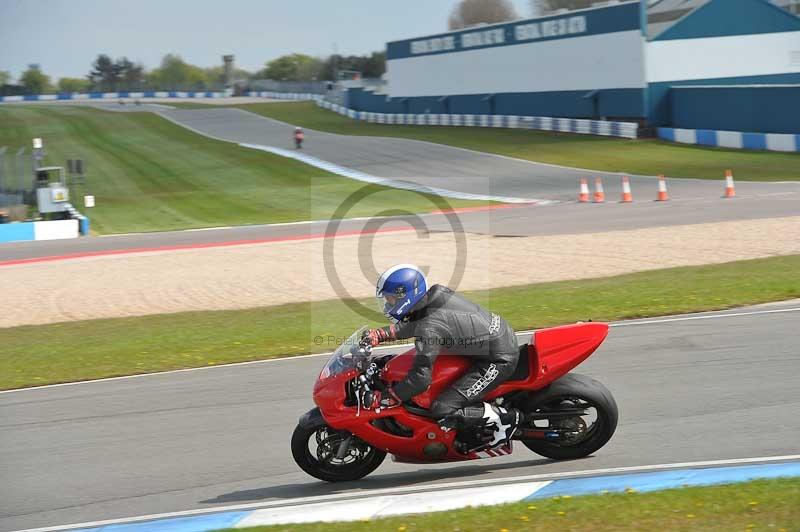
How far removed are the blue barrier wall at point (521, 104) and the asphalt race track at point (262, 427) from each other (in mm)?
40630

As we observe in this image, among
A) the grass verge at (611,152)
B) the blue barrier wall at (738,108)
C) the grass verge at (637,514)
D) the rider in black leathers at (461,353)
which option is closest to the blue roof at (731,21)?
the blue barrier wall at (738,108)

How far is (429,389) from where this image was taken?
756cm

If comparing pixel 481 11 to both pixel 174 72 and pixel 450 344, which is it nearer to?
pixel 174 72

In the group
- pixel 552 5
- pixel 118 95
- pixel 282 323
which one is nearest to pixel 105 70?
pixel 118 95

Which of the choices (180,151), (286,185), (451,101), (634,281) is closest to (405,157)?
(286,185)

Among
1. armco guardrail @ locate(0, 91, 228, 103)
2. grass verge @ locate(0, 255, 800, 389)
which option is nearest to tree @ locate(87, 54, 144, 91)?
armco guardrail @ locate(0, 91, 228, 103)

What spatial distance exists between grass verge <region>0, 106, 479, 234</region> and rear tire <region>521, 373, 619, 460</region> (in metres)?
25.5

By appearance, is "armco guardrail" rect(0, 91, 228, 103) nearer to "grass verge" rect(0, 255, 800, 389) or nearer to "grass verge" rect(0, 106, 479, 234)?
"grass verge" rect(0, 106, 479, 234)

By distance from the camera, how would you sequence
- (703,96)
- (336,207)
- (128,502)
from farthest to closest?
1. (703,96)
2. (336,207)
3. (128,502)

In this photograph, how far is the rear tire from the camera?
24.7 ft

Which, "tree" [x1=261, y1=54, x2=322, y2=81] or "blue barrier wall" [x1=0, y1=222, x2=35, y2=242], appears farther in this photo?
"tree" [x1=261, y1=54, x2=322, y2=81]

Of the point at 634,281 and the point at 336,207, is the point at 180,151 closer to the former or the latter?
the point at 336,207

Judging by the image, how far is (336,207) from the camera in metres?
35.5

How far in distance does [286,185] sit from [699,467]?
116 ft
